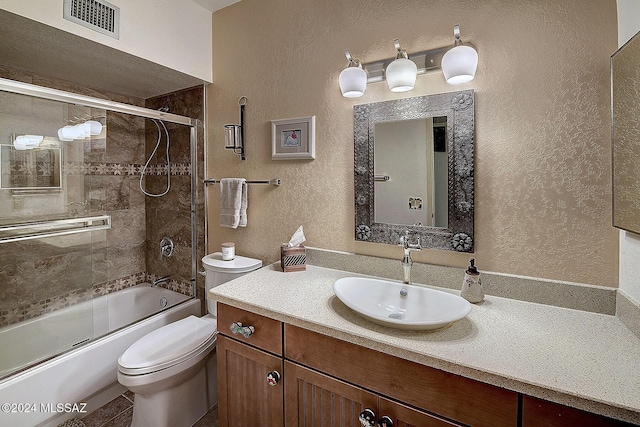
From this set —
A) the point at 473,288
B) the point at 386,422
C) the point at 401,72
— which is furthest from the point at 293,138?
the point at 386,422

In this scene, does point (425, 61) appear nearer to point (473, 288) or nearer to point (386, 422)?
point (473, 288)

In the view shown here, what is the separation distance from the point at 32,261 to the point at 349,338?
2.10 meters

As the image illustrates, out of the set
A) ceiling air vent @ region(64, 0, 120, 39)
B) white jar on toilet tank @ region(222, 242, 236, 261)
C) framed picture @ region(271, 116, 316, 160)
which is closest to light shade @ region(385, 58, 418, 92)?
framed picture @ region(271, 116, 316, 160)

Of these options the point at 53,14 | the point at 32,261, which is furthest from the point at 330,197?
the point at 32,261

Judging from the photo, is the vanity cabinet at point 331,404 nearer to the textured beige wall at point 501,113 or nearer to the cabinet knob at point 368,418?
the cabinet knob at point 368,418

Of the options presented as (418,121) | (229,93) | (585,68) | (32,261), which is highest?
(229,93)

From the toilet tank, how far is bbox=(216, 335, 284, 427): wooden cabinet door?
0.49 metres

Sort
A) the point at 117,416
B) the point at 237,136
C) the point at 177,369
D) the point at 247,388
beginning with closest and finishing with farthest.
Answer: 1. the point at 247,388
2. the point at 177,369
3. the point at 117,416
4. the point at 237,136

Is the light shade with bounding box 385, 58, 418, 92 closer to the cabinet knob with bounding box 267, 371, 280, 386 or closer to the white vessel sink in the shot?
the white vessel sink

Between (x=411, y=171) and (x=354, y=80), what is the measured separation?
1.71 feet

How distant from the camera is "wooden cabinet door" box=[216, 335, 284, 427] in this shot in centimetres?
117

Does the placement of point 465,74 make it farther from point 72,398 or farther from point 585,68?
point 72,398

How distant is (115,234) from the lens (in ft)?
7.72

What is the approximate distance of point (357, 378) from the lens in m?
0.98
